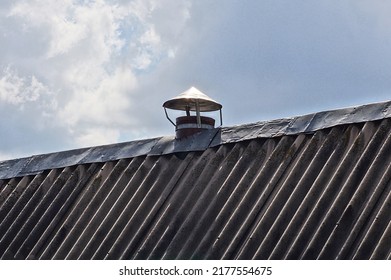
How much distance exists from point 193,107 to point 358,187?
4697 mm

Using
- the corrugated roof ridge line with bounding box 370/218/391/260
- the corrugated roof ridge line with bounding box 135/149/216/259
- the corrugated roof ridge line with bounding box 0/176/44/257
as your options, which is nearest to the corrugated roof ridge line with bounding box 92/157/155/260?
the corrugated roof ridge line with bounding box 135/149/216/259

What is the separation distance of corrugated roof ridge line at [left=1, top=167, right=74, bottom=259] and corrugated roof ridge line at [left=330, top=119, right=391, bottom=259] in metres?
5.63

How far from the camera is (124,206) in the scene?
38.4 feet

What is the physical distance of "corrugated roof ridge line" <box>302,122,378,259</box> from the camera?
917cm

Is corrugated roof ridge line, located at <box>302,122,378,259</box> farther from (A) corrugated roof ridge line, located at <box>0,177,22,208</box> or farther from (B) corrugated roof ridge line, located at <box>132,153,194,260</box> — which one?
(A) corrugated roof ridge line, located at <box>0,177,22,208</box>

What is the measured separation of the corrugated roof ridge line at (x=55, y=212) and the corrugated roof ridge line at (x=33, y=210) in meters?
0.13

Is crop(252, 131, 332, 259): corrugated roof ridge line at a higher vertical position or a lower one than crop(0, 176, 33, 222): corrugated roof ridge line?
lower

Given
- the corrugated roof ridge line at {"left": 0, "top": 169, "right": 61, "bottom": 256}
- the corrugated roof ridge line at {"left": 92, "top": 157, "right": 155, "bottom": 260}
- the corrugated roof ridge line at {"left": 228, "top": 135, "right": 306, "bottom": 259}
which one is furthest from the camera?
the corrugated roof ridge line at {"left": 0, "top": 169, "right": 61, "bottom": 256}

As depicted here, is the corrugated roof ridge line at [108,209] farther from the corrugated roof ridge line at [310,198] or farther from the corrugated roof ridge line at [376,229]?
the corrugated roof ridge line at [376,229]

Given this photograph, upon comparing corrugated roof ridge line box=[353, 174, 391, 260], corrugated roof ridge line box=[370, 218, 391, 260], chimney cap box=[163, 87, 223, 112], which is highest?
chimney cap box=[163, 87, 223, 112]

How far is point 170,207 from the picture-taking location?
11.1m
